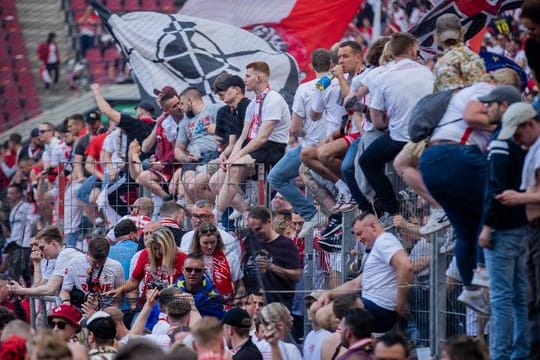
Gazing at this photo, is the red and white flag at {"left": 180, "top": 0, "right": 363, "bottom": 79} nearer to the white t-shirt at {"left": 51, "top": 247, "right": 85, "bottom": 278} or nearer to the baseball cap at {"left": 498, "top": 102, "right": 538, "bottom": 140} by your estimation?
the white t-shirt at {"left": 51, "top": 247, "right": 85, "bottom": 278}

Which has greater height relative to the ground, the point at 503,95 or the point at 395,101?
the point at 503,95

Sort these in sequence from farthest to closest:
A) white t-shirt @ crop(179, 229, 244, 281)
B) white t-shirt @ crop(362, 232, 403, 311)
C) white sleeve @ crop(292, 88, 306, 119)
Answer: white sleeve @ crop(292, 88, 306, 119) < white t-shirt @ crop(179, 229, 244, 281) < white t-shirt @ crop(362, 232, 403, 311)

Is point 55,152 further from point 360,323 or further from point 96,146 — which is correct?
point 360,323

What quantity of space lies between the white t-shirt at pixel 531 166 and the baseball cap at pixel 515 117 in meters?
0.16

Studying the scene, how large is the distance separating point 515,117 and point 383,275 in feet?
7.15

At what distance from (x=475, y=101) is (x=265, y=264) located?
3316 mm

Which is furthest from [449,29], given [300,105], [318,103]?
[300,105]

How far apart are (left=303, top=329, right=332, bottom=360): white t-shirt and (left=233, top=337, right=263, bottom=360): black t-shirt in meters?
0.68

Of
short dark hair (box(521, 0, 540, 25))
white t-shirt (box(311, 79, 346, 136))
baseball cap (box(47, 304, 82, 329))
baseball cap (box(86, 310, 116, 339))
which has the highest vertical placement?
short dark hair (box(521, 0, 540, 25))

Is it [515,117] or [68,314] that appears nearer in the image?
[515,117]

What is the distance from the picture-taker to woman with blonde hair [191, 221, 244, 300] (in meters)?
12.8

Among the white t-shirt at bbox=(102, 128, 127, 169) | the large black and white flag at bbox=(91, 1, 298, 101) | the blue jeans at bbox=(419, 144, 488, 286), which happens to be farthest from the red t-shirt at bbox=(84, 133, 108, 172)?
the blue jeans at bbox=(419, 144, 488, 286)

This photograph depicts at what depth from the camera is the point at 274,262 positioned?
12633mm

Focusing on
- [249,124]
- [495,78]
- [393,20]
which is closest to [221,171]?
[249,124]
